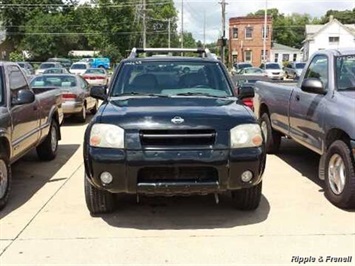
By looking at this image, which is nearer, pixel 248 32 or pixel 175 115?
pixel 175 115

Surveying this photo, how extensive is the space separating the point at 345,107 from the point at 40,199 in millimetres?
3863

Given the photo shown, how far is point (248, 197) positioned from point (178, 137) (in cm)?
122

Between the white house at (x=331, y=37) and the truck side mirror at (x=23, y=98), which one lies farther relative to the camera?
the white house at (x=331, y=37)

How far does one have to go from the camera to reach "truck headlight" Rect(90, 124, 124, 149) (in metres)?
5.09

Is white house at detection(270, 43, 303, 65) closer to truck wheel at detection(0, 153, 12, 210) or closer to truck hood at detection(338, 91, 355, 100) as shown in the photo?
truck hood at detection(338, 91, 355, 100)

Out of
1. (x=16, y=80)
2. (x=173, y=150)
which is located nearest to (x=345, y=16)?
(x=16, y=80)

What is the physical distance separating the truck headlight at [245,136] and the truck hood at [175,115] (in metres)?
0.06

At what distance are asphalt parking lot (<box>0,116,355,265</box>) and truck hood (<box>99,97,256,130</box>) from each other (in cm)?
109

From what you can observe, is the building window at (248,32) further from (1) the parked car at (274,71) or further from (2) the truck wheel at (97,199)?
(2) the truck wheel at (97,199)

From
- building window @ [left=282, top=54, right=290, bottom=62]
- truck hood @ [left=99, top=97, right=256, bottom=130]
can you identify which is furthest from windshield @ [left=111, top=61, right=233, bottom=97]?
building window @ [left=282, top=54, right=290, bottom=62]

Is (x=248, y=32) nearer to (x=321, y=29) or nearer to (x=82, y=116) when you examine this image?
(x=321, y=29)

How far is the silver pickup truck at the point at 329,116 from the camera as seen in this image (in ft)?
19.4

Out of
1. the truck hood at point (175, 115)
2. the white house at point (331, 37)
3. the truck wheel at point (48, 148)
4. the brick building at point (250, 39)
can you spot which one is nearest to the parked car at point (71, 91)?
the truck wheel at point (48, 148)

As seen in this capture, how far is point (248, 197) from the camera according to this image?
577 centimetres
